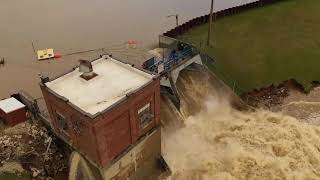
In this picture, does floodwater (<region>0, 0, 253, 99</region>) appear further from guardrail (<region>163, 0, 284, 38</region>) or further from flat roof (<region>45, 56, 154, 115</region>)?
flat roof (<region>45, 56, 154, 115</region>)

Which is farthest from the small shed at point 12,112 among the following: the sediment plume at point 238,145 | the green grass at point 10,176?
the sediment plume at point 238,145

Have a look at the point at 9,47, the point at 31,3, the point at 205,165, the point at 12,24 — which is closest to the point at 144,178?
the point at 205,165

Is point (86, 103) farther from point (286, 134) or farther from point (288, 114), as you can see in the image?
point (288, 114)

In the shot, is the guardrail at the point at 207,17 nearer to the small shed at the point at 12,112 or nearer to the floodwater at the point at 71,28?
the floodwater at the point at 71,28

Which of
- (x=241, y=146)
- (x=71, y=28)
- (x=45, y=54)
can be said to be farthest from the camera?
(x=71, y=28)

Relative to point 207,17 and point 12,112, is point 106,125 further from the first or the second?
point 207,17

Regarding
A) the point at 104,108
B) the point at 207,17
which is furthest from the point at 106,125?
the point at 207,17
